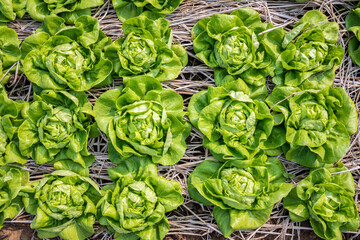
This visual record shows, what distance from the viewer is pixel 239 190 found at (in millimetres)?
Result: 3334

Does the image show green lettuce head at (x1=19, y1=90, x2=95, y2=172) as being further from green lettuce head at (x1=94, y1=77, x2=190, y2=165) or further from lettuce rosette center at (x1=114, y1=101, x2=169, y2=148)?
lettuce rosette center at (x1=114, y1=101, x2=169, y2=148)

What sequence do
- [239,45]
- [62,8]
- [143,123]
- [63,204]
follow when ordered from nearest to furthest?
[143,123]
[63,204]
[239,45]
[62,8]

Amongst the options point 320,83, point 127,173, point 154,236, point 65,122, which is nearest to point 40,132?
point 65,122

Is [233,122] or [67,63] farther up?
[67,63]

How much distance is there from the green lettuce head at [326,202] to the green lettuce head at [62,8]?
3093 millimetres

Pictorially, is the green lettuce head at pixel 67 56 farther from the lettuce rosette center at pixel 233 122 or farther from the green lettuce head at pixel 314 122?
the green lettuce head at pixel 314 122

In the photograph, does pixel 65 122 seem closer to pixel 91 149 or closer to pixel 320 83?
pixel 91 149

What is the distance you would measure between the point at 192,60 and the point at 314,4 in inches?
62.7

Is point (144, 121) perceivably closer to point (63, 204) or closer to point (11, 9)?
point (63, 204)

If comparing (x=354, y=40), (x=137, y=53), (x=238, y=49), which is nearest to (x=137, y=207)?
(x=137, y=53)

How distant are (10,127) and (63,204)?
103 cm

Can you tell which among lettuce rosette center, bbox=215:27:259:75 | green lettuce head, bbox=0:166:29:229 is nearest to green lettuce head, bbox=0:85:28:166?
green lettuce head, bbox=0:166:29:229

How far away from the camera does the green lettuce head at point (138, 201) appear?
3.30 meters

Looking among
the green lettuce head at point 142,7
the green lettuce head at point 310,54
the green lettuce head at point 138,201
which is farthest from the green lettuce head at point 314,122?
the green lettuce head at point 142,7
